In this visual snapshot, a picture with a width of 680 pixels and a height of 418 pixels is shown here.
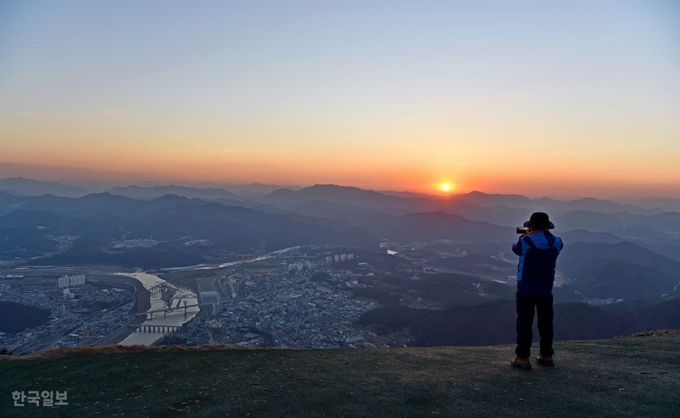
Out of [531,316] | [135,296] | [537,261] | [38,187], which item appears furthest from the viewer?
[38,187]

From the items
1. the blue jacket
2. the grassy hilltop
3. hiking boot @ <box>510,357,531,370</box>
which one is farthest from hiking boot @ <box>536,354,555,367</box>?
the blue jacket

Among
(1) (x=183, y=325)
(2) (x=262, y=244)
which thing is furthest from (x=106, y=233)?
(1) (x=183, y=325)

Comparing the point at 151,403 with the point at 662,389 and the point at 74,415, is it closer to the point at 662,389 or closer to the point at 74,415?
A: the point at 74,415

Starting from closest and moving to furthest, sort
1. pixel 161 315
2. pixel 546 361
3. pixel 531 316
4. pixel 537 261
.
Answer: pixel 537 261 < pixel 531 316 < pixel 546 361 < pixel 161 315

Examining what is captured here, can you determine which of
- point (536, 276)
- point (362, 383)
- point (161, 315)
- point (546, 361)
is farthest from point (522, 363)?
point (161, 315)

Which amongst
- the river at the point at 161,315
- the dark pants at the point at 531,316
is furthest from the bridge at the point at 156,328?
the dark pants at the point at 531,316

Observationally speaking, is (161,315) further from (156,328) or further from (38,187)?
(38,187)

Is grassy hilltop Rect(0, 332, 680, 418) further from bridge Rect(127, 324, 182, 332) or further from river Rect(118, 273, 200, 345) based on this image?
bridge Rect(127, 324, 182, 332)
